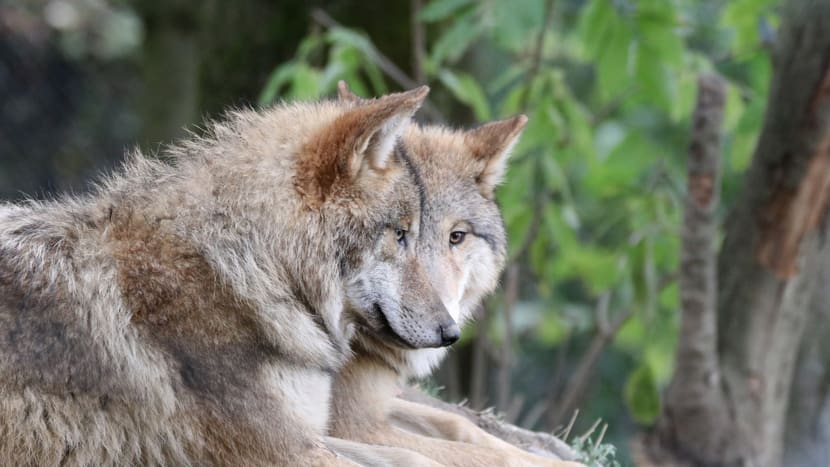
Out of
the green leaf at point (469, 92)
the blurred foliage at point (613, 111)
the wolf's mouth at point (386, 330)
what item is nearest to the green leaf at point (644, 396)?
the blurred foliage at point (613, 111)

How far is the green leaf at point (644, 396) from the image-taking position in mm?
6699

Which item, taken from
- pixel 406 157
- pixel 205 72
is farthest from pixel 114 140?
pixel 406 157

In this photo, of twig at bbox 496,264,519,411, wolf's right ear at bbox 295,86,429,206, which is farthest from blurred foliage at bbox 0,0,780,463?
wolf's right ear at bbox 295,86,429,206

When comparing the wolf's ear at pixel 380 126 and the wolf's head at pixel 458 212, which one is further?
the wolf's head at pixel 458 212

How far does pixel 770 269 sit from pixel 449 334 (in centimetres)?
303

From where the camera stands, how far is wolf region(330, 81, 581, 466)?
3.59m

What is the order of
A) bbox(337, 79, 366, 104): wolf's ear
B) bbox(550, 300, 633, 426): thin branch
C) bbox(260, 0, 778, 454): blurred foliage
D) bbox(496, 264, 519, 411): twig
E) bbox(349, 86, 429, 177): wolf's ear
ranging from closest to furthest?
1. bbox(349, 86, 429, 177): wolf's ear
2. bbox(337, 79, 366, 104): wolf's ear
3. bbox(260, 0, 778, 454): blurred foliage
4. bbox(550, 300, 633, 426): thin branch
5. bbox(496, 264, 519, 411): twig

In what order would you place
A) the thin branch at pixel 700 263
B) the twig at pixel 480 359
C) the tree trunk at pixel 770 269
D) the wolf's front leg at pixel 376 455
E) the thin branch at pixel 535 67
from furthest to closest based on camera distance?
the twig at pixel 480 359, the thin branch at pixel 535 67, the tree trunk at pixel 770 269, the thin branch at pixel 700 263, the wolf's front leg at pixel 376 455

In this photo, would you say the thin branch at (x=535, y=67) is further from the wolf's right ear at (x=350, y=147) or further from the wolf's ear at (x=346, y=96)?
the wolf's right ear at (x=350, y=147)

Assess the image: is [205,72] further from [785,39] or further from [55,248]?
[55,248]

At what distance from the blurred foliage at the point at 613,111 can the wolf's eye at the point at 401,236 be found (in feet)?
8.37

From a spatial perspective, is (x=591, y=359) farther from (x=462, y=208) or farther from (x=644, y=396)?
(x=462, y=208)

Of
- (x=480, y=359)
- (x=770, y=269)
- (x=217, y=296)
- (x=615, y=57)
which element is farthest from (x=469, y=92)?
(x=217, y=296)

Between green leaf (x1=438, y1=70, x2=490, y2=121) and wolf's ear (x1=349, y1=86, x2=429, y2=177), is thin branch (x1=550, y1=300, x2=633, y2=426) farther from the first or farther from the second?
wolf's ear (x1=349, y1=86, x2=429, y2=177)
